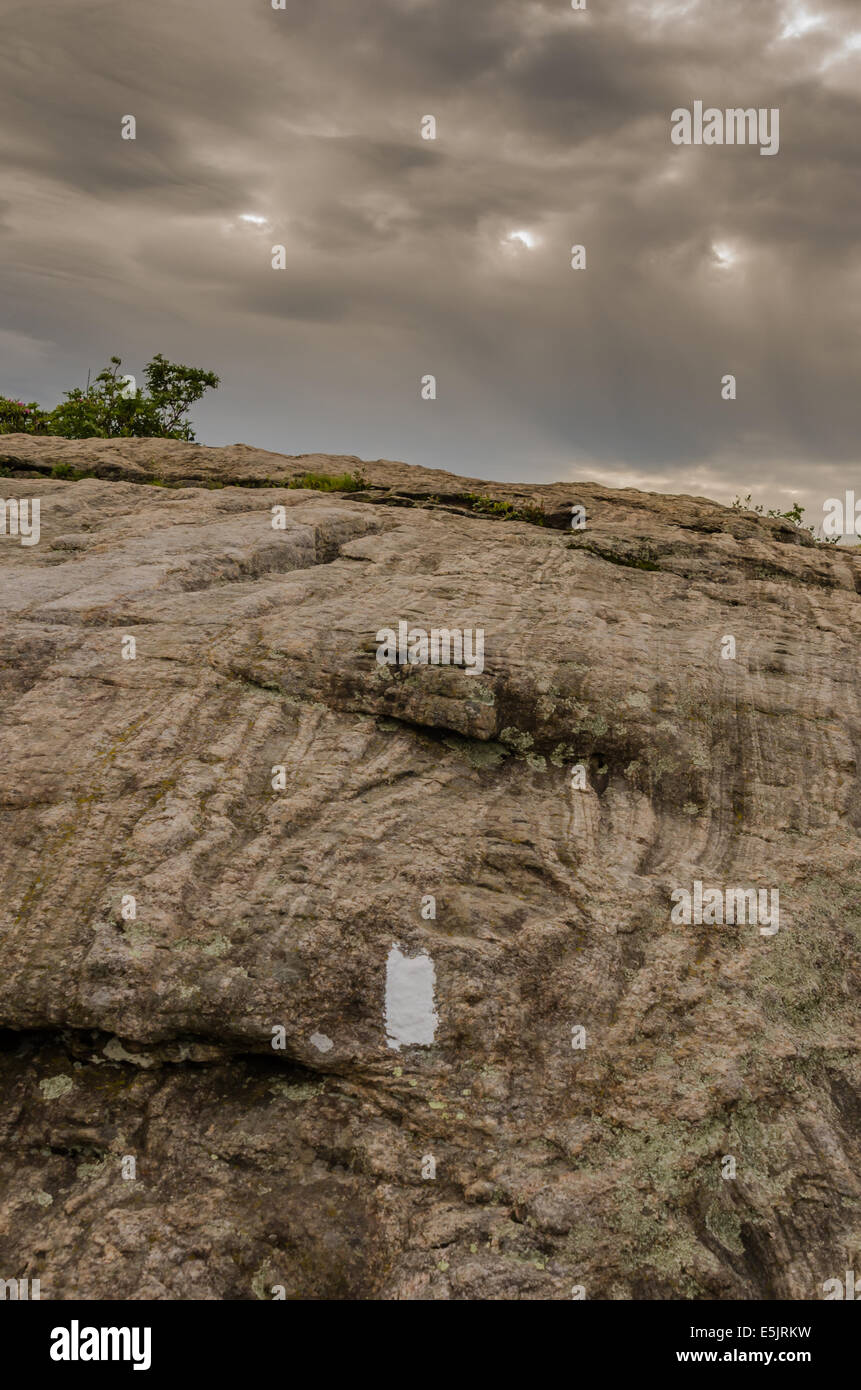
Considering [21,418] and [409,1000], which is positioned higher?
[21,418]

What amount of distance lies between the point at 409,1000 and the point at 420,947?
516mm

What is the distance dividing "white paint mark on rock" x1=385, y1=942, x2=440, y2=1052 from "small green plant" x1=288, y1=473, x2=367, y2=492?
44.7ft

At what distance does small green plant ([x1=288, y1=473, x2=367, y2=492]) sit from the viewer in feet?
63.8

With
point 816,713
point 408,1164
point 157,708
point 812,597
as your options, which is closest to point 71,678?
point 157,708

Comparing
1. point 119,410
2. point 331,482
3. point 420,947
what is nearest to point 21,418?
point 119,410

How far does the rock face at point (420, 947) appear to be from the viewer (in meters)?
6.88

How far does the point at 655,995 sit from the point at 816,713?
4861mm

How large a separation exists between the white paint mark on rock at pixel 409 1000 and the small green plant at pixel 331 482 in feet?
44.7

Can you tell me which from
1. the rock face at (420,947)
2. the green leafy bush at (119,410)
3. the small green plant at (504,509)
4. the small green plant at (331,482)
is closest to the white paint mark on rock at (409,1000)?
the rock face at (420,947)

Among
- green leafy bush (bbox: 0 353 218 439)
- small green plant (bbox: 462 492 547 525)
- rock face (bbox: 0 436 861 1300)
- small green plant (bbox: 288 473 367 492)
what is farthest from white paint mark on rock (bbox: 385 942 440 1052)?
green leafy bush (bbox: 0 353 218 439)

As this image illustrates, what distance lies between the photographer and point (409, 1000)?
779cm

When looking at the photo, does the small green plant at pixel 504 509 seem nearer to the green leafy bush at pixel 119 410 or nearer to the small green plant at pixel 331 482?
the small green plant at pixel 331 482

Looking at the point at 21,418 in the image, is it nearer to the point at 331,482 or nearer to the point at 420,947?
the point at 331,482

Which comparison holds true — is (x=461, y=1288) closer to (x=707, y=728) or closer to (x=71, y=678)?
(x=707, y=728)
